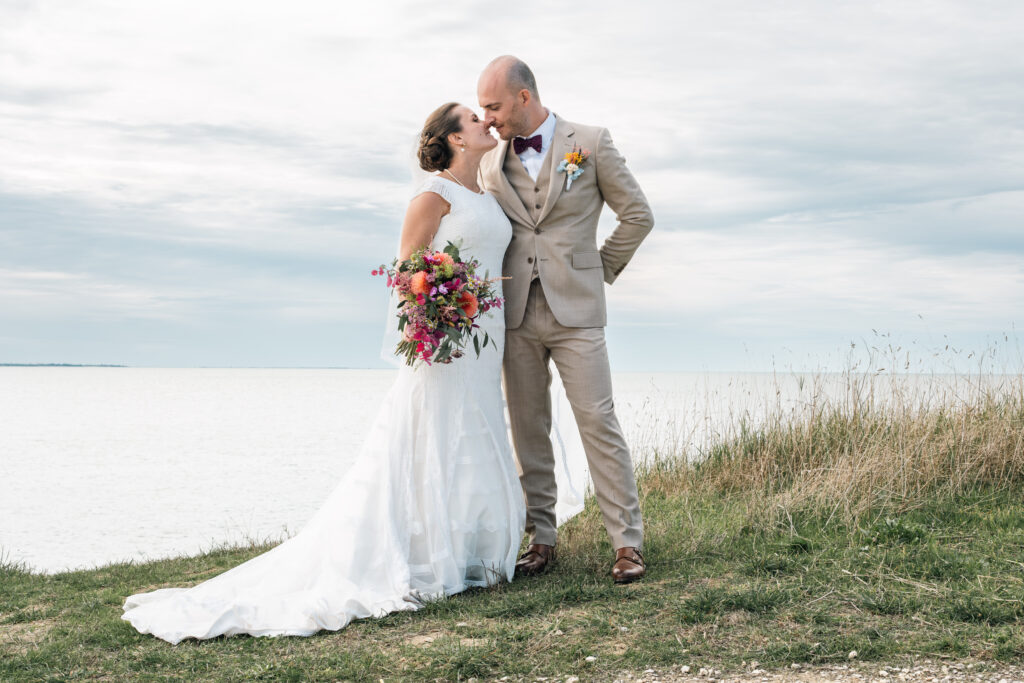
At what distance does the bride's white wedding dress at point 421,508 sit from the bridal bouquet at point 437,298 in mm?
212

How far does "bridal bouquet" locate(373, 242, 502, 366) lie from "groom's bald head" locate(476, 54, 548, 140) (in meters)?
0.79

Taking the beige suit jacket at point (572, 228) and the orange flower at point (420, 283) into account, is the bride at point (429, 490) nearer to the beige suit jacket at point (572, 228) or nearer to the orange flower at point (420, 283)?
the beige suit jacket at point (572, 228)

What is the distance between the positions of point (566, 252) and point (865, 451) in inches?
141

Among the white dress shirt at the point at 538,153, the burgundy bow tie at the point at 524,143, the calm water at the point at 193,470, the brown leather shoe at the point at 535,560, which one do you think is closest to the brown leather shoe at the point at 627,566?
the brown leather shoe at the point at 535,560

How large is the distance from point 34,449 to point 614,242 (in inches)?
906

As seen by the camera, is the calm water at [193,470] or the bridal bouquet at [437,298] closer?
the bridal bouquet at [437,298]

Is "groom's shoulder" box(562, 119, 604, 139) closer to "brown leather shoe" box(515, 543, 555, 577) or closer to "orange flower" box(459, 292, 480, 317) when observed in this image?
"orange flower" box(459, 292, 480, 317)

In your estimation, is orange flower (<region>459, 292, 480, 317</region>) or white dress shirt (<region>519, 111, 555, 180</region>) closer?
orange flower (<region>459, 292, 480, 317</region>)

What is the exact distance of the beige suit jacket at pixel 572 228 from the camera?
4.56 m

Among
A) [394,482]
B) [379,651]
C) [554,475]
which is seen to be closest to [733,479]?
[554,475]

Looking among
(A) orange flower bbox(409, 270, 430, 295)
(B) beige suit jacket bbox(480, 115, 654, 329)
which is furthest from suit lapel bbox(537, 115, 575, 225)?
(A) orange flower bbox(409, 270, 430, 295)

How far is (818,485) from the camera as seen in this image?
630 cm

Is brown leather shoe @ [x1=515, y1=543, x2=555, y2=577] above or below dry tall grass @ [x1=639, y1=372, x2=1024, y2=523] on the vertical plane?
below

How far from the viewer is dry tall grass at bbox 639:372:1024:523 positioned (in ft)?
19.8
